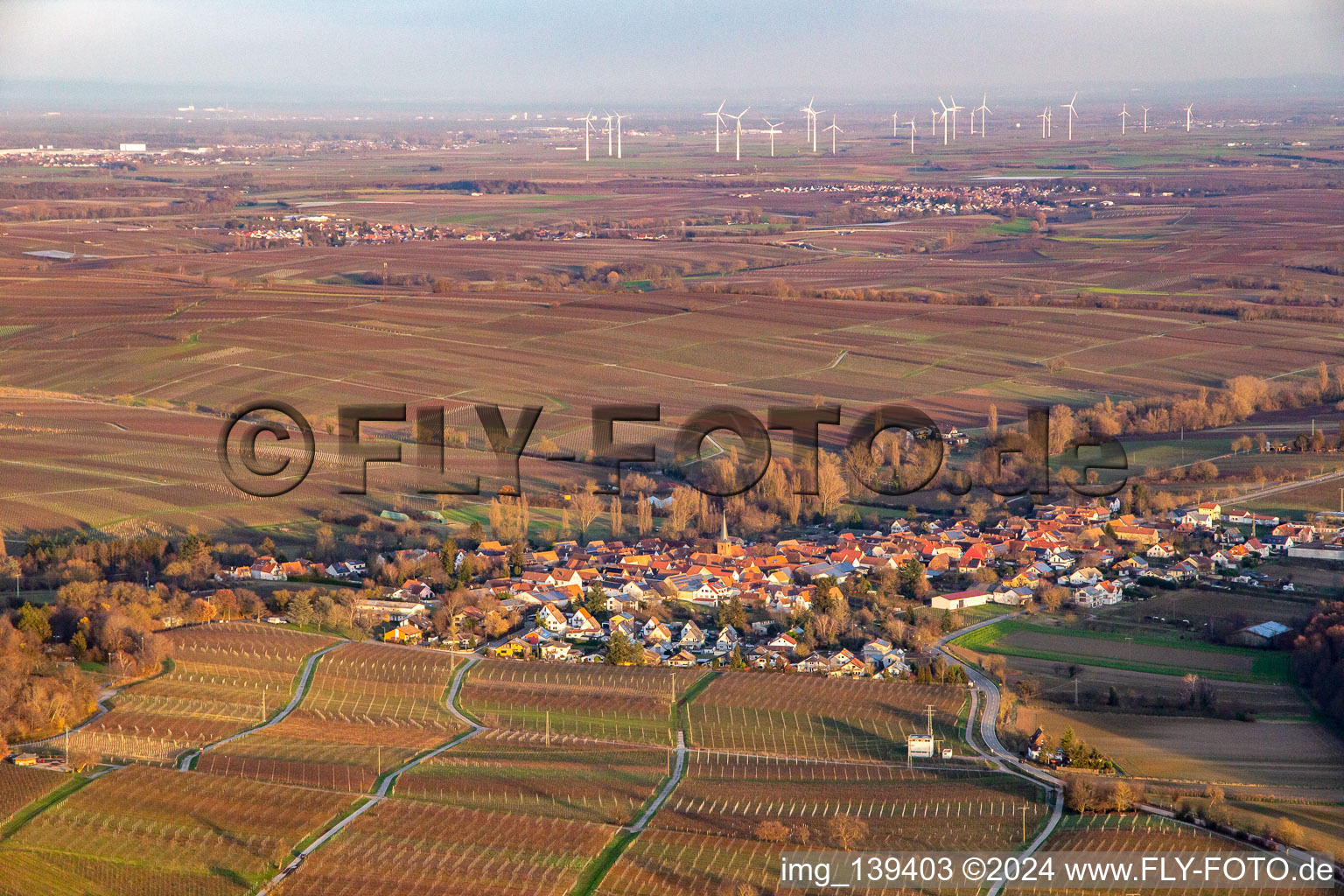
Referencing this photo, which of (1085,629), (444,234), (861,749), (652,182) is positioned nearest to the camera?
(861,749)

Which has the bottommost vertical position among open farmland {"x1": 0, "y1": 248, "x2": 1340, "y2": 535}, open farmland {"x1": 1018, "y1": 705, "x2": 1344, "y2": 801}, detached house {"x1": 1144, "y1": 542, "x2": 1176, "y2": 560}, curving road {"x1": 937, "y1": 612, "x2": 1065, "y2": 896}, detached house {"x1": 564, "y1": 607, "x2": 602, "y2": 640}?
open farmland {"x1": 1018, "y1": 705, "x2": 1344, "y2": 801}

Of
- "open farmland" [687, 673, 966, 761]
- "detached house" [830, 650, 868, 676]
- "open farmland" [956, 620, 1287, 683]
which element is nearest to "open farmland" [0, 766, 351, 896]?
"open farmland" [687, 673, 966, 761]

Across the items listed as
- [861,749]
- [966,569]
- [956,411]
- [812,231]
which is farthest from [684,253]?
[861,749]

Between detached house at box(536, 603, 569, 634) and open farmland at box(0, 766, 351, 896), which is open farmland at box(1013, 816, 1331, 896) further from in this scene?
detached house at box(536, 603, 569, 634)

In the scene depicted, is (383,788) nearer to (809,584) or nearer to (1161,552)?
(809,584)

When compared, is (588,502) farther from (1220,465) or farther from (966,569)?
(1220,465)

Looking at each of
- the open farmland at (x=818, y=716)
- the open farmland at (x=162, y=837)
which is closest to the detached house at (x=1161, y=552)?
the open farmland at (x=818, y=716)

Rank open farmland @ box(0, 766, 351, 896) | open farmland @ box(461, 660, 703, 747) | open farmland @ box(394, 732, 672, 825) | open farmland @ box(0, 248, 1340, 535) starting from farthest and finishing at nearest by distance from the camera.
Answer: open farmland @ box(0, 248, 1340, 535), open farmland @ box(461, 660, 703, 747), open farmland @ box(394, 732, 672, 825), open farmland @ box(0, 766, 351, 896)
